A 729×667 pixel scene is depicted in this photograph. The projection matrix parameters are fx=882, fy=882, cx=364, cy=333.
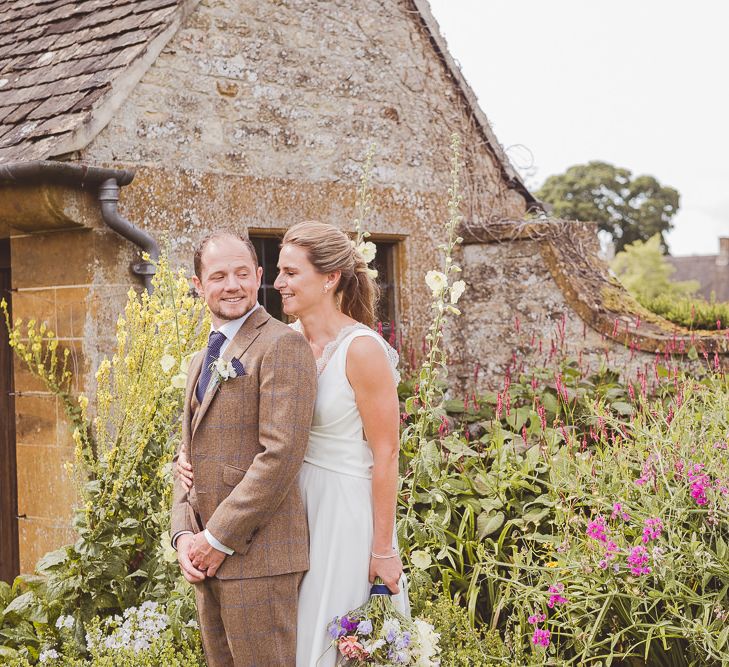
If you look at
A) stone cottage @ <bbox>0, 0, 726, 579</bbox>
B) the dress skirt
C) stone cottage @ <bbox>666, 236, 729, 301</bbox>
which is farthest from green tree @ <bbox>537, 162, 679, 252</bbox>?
the dress skirt

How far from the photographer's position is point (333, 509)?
285 cm

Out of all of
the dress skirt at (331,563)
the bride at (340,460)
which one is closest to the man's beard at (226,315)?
the bride at (340,460)

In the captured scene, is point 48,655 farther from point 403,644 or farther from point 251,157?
point 251,157

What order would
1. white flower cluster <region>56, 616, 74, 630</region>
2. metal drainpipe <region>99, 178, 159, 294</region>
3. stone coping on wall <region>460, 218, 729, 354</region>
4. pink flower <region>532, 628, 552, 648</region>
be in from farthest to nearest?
stone coping on wall <region>460, 218, 729, 354</region> → metal drainpipe <region>99, 178, 159, 294</region> → white flower cluster <region>56, 616, 74, 630</region> → pink flower <region>532, 628, 552, 648</region>

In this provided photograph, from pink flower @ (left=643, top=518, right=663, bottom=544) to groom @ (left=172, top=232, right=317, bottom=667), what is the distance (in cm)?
140

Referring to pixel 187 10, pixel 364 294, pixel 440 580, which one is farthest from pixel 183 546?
pixel 187 10

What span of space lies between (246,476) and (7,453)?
3817mm

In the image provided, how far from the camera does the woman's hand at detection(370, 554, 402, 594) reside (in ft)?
9.33

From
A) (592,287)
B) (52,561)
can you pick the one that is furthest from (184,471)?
(592,287)

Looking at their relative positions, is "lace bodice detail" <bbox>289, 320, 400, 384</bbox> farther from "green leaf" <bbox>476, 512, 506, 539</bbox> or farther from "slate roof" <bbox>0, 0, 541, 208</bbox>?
"slate roof" <bbox>0, 0, 541, 208</bbox>

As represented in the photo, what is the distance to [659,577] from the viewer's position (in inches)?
134

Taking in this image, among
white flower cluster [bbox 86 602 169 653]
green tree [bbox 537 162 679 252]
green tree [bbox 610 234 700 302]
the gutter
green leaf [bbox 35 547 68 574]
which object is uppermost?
green tree [bbox 537 162 679 252]

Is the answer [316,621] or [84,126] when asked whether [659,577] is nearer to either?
[316,621]

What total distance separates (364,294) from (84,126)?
2756 millimetres
